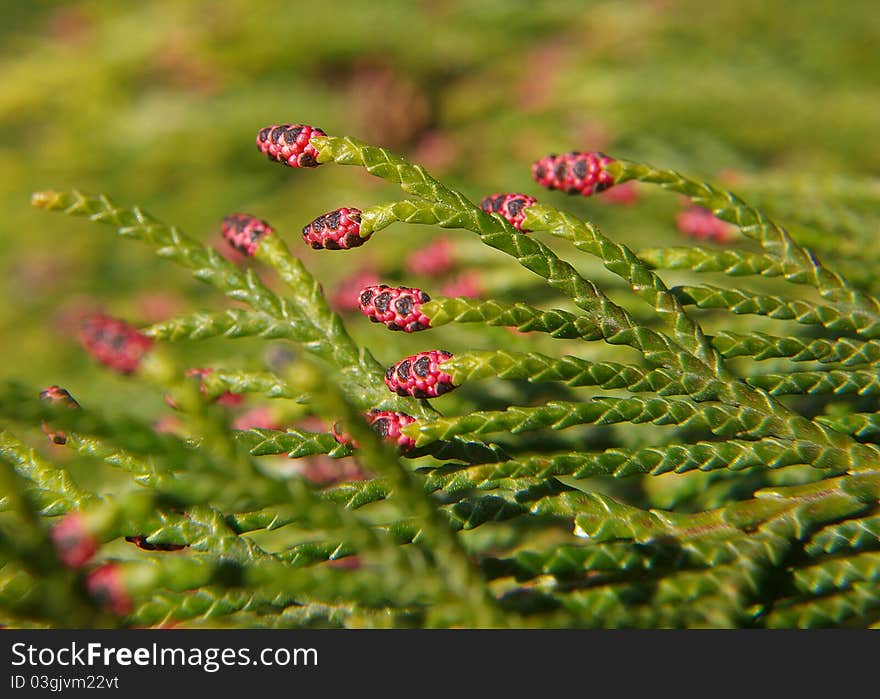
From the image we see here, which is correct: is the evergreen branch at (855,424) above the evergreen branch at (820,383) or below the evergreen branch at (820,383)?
below

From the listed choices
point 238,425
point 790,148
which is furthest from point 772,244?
point 790,148

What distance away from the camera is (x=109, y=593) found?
4.22ft

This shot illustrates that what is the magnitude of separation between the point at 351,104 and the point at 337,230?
111 inches

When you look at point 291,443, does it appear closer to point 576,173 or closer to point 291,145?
point 291,145

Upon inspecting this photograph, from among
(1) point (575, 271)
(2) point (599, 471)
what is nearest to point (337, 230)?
(1) point (575, 271)

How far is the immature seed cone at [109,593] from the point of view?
50.1 inches

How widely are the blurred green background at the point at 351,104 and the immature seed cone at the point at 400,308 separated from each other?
1.74 metres

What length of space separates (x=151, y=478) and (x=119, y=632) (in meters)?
0.30

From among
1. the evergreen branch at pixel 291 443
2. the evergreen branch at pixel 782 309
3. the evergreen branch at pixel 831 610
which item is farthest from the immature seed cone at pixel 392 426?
the evergreen branch at pixel 831 610

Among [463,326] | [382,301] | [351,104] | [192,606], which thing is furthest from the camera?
[351,104]

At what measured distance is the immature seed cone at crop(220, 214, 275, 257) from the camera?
72.4 inches

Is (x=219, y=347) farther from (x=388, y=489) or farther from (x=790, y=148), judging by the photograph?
(x=790, y=148)

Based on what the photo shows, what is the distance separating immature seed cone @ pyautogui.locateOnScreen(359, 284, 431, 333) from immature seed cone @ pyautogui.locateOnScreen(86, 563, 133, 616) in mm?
654

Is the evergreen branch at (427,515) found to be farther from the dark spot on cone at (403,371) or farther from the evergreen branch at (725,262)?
the evergreen branch at (725,262)
